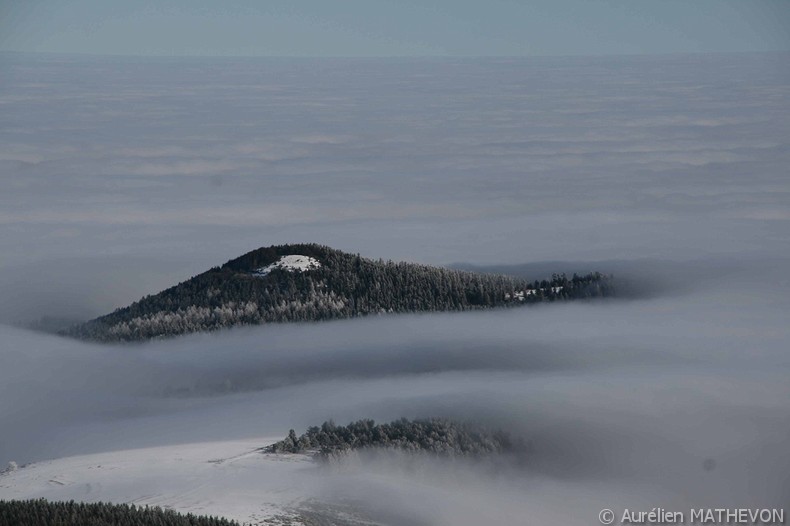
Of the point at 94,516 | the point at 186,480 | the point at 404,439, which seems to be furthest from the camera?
the point at 404,439

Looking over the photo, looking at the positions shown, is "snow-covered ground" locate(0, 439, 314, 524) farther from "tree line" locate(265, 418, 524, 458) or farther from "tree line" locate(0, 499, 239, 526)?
"tree line" locate(0, 499, 239, 526)

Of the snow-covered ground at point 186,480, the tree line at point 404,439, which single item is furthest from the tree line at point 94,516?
the tree line at point 404,439

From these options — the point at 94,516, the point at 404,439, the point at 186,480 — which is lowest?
the point at 94,516

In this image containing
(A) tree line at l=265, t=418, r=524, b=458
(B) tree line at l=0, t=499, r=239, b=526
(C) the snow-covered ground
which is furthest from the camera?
(A) tree line at l=265, t=418, r=524, b=458

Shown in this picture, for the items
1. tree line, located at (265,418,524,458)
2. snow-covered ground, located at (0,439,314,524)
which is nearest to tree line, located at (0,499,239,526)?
snow-covered ground, located at (0,439,314,524)

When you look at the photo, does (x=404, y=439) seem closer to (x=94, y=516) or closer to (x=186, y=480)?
(x=186, y=480)

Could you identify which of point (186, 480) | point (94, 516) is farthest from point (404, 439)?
point (94, 516)

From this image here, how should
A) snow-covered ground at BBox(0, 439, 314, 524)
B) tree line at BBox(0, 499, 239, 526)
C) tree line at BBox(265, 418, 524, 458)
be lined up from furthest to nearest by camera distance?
tree line at BBox(265, 418, 524, 458), snow-covered ground at BBox(0, 439, 314, 524), tree line at BBox(0, 499, 239, 526)

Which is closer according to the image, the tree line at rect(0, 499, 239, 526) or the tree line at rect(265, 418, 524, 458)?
the tree line at rect(0, 499, 239, 526)

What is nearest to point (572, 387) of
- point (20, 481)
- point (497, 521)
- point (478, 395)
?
point (478, 395)
